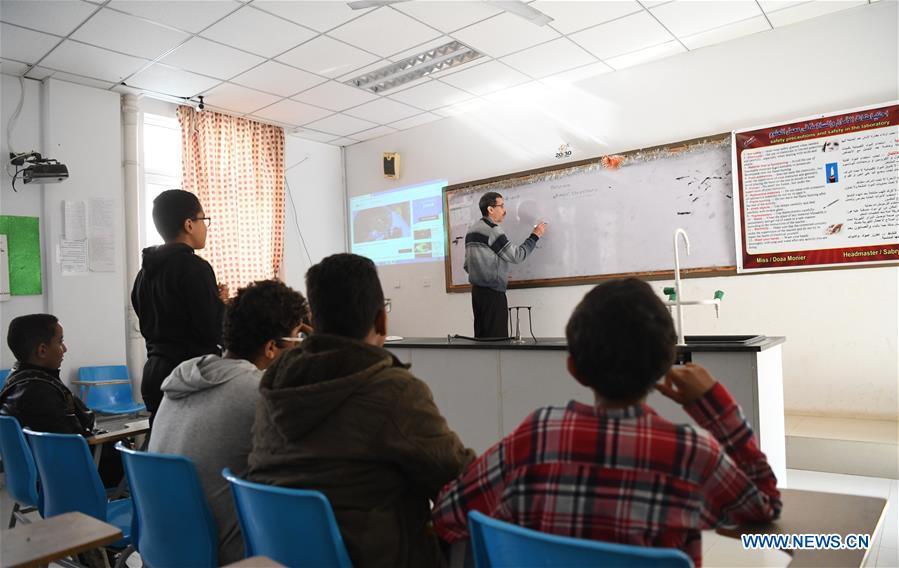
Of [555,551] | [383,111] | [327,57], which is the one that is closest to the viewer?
[555,551]

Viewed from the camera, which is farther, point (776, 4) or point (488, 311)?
point (488, 311)

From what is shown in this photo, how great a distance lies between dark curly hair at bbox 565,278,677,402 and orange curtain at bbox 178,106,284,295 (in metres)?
4.78

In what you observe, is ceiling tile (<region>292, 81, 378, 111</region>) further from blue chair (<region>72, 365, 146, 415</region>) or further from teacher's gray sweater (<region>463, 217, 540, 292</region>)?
blue chair (<region>72, 365, 146, 415</region>)

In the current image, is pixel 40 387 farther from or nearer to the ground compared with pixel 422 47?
nearer to the ground

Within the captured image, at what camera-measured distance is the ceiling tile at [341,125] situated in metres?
5.78

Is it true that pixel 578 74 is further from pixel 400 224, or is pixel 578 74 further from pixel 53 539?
pixel 53 539

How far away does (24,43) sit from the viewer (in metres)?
3.89

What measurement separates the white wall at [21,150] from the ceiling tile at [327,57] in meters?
1.87

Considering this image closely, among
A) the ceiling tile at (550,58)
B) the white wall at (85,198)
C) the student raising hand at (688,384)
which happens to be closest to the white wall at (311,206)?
the white wall at (85,198)

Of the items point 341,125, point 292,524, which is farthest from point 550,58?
point 292,524

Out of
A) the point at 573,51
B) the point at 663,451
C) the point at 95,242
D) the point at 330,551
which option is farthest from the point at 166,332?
the point at 573,51

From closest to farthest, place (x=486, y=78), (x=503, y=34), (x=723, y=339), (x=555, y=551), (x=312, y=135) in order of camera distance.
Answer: (x=555, y=551) < (x=723, y=339) < (x=503, y=34) < (x=486, y=78) < (x=312, y=135)

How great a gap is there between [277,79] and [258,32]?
82 cm

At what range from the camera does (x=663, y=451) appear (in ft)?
2.79
